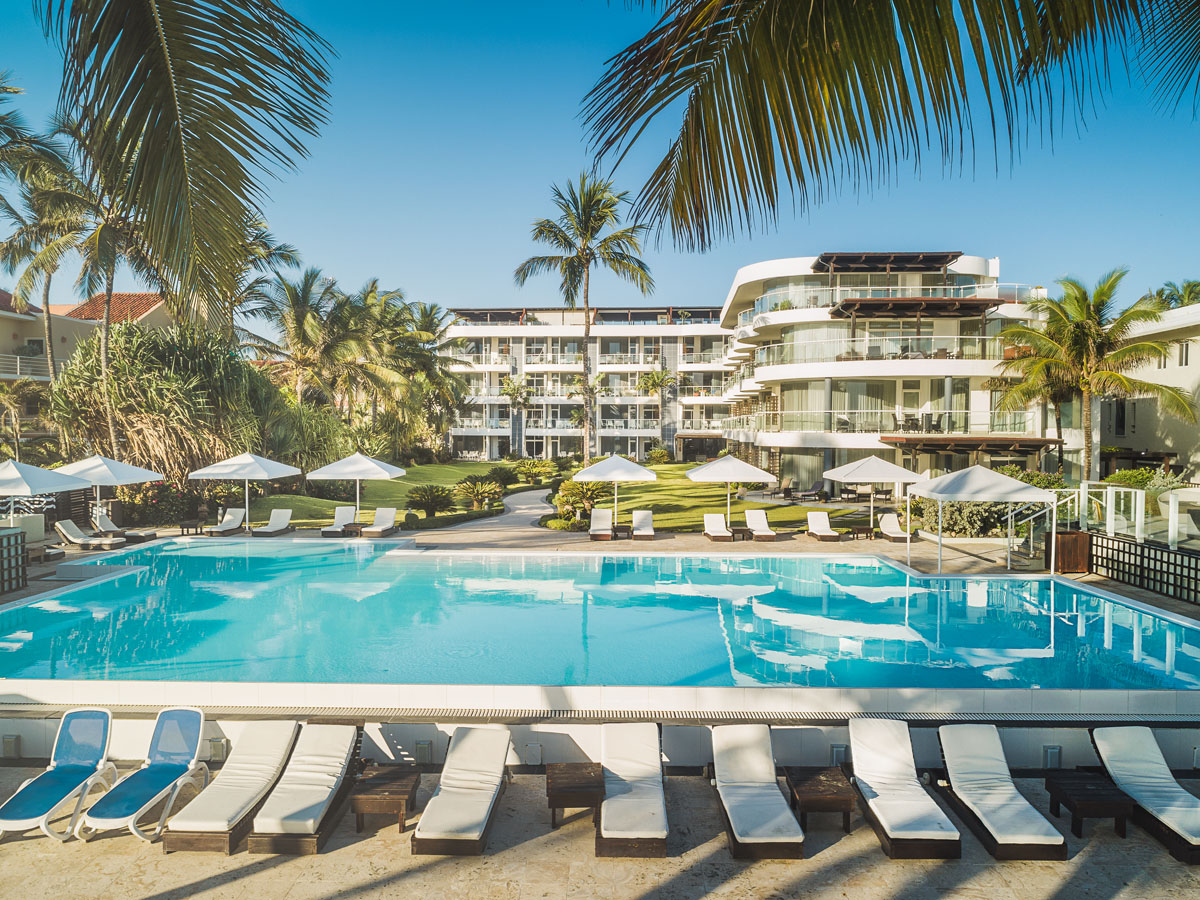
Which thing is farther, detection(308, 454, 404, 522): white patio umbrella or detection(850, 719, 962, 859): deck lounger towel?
detection(308, 454, 404, 522): white patio umbrella

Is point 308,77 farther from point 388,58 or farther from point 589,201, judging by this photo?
point 589,201

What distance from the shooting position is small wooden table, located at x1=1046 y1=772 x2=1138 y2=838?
6.36m

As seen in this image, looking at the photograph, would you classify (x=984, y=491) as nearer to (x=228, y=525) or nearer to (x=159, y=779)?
(x=159, y=779)

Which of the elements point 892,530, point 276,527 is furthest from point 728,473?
point 276,527

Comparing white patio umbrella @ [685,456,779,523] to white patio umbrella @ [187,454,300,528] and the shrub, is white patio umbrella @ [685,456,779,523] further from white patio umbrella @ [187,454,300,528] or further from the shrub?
white patio umbrella @ [187,454,300,528]

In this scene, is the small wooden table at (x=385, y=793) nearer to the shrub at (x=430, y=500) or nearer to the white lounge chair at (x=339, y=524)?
the white lounge chair at (x=339, y=524)

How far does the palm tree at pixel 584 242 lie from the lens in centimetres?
2734

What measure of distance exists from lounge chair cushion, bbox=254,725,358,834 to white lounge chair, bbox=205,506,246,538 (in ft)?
46.6

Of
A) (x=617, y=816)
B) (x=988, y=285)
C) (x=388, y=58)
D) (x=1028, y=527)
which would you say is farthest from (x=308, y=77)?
(x=988, y=285)

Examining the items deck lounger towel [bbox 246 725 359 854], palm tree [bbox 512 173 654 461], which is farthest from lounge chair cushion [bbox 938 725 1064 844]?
palm tree [bbox 512 173 654 461]

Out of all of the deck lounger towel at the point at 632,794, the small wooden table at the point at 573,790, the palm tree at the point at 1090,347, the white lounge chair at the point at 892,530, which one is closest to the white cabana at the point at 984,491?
the white lounge chair at the point at 892,530

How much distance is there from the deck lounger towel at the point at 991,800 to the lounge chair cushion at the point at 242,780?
244 inches

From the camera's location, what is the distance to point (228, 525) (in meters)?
20.1

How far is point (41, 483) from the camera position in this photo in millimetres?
14758
